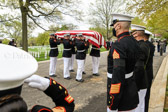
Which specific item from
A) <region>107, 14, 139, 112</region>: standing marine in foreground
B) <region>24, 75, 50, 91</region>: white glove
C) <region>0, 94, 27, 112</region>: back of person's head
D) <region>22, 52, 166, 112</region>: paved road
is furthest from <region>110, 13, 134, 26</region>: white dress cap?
<region>22, 52, 166, 112</region>: paved road

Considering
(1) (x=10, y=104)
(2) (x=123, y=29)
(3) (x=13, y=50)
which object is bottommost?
(1) (x=10, y=104)

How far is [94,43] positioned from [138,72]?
181 inches

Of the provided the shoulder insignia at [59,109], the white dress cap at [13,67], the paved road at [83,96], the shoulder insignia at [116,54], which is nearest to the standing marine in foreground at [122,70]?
the shoulder insignia at [116,54]

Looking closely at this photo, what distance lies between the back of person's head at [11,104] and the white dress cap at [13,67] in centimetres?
5

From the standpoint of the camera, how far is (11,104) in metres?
0.72

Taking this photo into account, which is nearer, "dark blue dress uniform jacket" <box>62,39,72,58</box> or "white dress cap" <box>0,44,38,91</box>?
"white dress cap" <box>0,44,38,91</box>

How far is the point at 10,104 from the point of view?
0.72m

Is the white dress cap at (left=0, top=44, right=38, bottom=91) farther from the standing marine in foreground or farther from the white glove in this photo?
the standing marine in foreground

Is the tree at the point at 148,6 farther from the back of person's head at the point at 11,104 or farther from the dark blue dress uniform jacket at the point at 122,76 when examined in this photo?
the back of person's head at the point at 11,104

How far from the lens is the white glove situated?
91 centimetres

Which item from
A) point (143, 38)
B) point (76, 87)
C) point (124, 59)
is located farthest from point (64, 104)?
point (76, 87)

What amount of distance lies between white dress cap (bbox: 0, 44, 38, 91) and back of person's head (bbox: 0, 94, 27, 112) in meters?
0.05

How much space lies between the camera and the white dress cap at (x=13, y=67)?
2.26 feet

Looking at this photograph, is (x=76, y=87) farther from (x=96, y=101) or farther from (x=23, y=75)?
(x=23, y=75)
